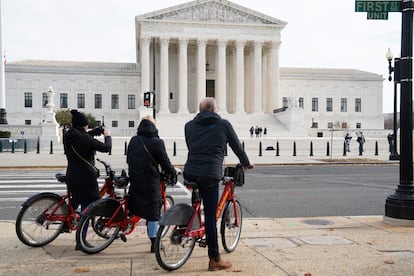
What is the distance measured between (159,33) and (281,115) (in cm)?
2207

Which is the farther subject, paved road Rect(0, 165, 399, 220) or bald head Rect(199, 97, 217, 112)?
paved road Rect(0, 165, 399, 220)

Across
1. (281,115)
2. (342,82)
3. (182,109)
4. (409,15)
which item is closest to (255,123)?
(281,115)

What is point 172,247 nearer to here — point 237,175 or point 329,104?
point 237,175

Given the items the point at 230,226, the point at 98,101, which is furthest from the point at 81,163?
the point at 98,101

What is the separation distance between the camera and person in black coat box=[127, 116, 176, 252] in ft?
19.8

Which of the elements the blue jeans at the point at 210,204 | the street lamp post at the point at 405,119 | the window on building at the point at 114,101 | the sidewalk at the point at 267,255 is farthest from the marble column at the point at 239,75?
the blue jeans at the point at 210,204

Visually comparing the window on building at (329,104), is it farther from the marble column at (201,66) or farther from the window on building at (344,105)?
the marble column at (201,66)

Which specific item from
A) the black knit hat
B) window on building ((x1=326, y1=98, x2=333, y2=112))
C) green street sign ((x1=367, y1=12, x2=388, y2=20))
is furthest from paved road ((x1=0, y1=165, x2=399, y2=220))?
window on building ((x1=326, y1=98, x2=333, y2=112))

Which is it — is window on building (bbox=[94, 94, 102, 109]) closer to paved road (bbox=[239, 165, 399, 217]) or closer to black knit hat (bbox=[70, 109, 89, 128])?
paved road (bbox=[239, 165, 399, 217])

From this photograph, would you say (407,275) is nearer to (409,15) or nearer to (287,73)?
(409,15)

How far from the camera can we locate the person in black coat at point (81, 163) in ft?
21.5

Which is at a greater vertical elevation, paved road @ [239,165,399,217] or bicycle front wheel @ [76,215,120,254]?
bicycle front wheel @ [76,215,120,254]

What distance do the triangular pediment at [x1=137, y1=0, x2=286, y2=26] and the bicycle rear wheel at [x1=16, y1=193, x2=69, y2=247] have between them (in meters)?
67.1

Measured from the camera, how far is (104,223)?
620 cm
